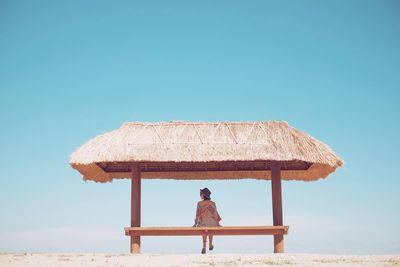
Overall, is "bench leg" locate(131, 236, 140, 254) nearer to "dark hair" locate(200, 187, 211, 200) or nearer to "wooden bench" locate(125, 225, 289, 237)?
"wooden bench" locate(125, 225, 289, 237)

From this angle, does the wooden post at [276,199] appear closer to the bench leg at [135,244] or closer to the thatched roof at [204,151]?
the thatched roof at [204,151]

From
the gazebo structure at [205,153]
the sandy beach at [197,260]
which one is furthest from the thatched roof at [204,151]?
the sandy beach at [197,260]

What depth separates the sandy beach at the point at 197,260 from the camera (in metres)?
9.33

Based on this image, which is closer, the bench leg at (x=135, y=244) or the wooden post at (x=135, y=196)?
the bench leg at (x=135, y=244)

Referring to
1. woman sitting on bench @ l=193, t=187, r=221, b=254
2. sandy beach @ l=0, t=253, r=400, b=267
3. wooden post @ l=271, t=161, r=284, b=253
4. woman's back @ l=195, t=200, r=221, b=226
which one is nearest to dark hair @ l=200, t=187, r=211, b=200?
woman sitting on bench @ l=193, t=187, r=221, b=254

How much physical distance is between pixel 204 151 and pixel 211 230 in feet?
5.80

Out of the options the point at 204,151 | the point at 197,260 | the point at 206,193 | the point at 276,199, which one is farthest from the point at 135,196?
the point at 197,260

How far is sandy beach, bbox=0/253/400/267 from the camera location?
9.33m

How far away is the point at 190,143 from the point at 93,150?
2.25m

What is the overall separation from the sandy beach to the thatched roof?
2481mm

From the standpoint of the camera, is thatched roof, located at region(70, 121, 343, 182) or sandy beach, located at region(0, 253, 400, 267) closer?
sandy beach, located at region(0, 253, 400, 267)

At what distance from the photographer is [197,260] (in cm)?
973

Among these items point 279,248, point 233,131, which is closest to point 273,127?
point 233,131

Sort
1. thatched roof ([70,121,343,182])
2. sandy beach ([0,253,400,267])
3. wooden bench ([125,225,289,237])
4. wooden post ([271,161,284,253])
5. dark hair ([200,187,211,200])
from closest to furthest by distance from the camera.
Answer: sandy beach ([0,253,400,267])
wooden bench ([125,225,289,237])
thatched roof ([70,121,343,182])
wooden post ([271,161,284,253])
dark hair ([200,187,211,200])
